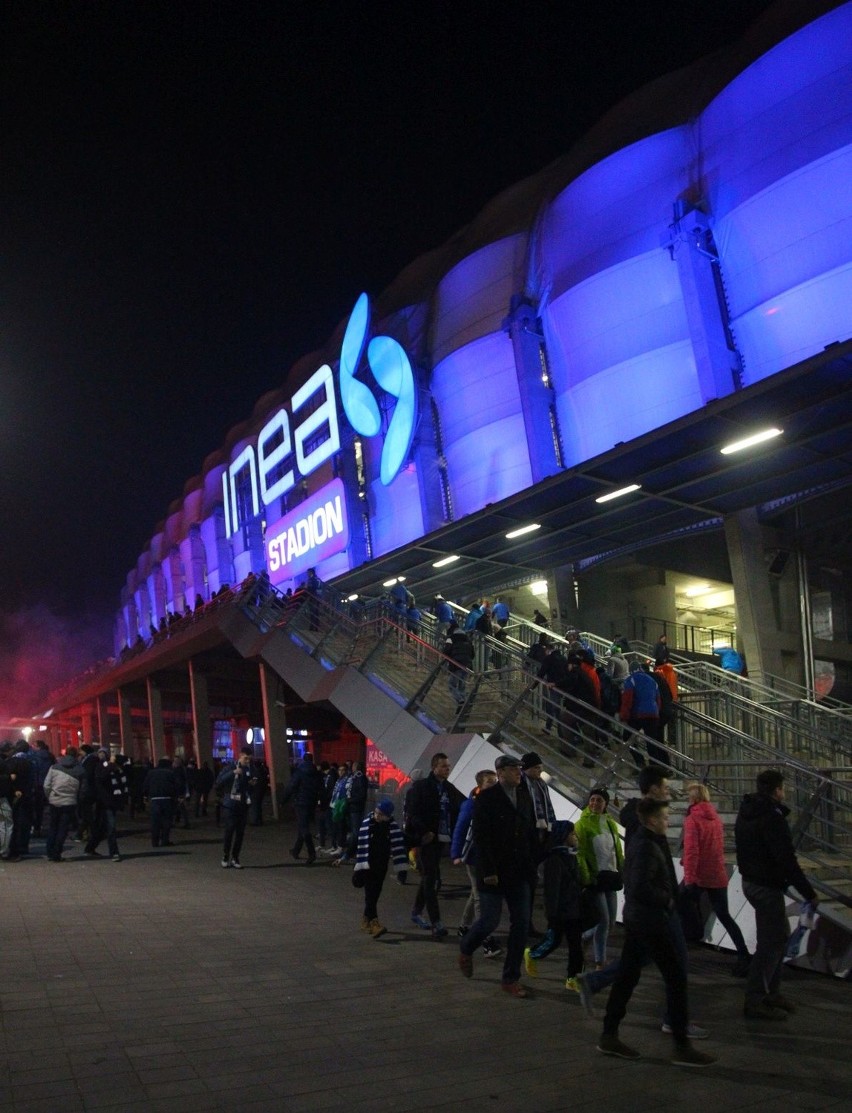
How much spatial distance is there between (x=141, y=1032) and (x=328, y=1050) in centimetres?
114

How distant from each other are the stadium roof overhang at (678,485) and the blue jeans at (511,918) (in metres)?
9.25

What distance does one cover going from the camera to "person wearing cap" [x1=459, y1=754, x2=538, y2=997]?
651 cm

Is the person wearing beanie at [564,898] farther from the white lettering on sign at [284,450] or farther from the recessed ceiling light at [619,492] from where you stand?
the white lettering on sign at [284,450]

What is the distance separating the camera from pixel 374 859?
8672 mm

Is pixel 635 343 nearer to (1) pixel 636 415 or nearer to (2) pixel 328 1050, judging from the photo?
(1) pixel 636 415

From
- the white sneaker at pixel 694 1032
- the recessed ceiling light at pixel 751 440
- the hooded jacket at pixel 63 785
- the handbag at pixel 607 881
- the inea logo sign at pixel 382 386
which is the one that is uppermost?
the inea logo sign at pixel 382 386

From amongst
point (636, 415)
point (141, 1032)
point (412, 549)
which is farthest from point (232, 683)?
point (141, 1032)

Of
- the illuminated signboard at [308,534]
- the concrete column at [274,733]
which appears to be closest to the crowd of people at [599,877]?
the concrete column at [274,733]

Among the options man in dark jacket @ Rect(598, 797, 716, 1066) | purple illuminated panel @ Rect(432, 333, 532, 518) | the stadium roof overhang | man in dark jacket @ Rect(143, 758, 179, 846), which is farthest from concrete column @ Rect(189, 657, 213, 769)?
man in dark jacket @ Rect(598, 797, 716, 1066)

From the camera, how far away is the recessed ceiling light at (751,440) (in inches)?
591

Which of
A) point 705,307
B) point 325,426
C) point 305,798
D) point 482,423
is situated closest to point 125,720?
point 325,426

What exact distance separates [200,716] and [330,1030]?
2385 centimetres

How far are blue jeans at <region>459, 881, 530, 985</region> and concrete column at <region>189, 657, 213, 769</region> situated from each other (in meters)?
22.3

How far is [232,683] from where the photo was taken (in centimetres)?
3516
